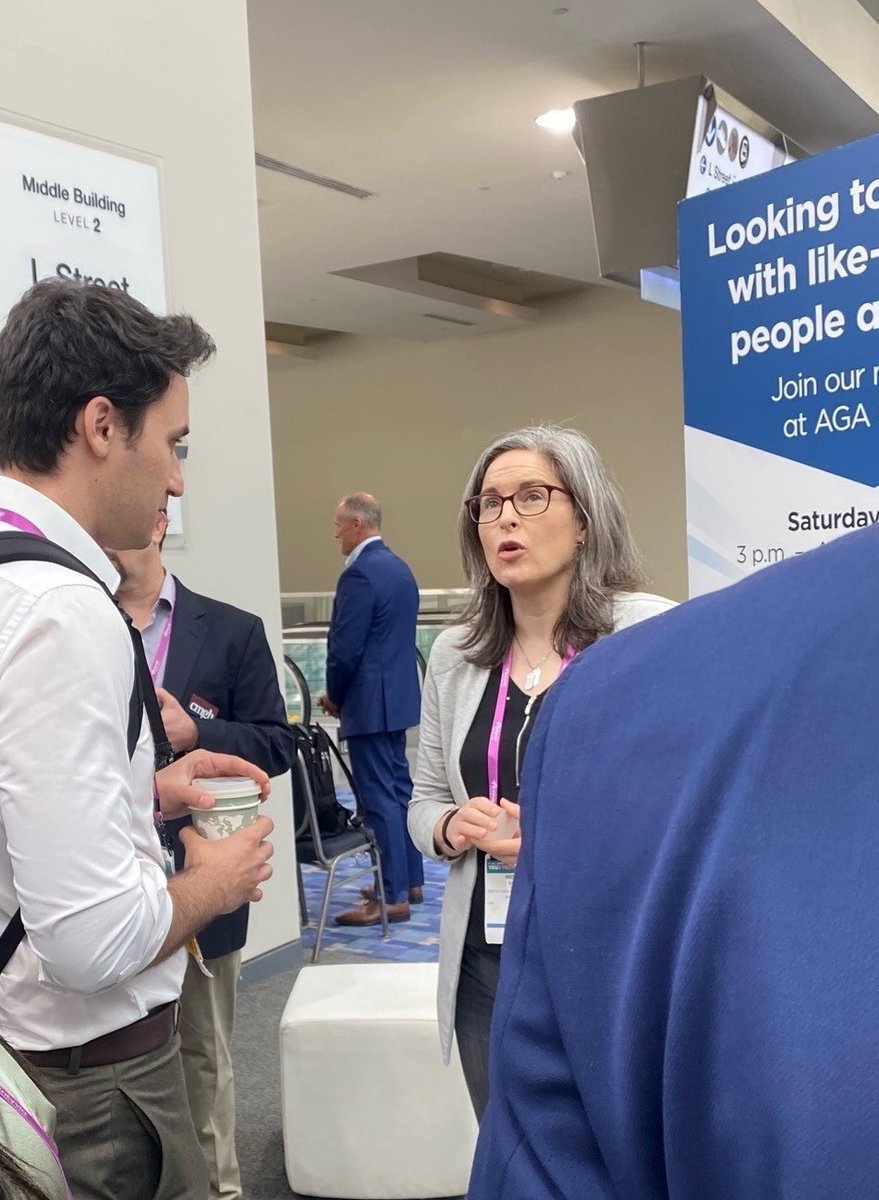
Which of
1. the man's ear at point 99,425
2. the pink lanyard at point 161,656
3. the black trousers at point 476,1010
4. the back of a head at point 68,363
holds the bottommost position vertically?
the black trousers at point 476,1010

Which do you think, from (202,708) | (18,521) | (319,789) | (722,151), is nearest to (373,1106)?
(202,708)

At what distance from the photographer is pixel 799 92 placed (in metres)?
6.13

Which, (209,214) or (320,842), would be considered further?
(320,842)

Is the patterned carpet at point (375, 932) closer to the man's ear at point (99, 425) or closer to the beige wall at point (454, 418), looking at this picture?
the man's ear at point (99, 425)

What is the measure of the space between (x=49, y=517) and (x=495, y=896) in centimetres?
104

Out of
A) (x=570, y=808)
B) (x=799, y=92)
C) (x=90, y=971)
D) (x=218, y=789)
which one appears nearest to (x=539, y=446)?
(x=218, y=789)

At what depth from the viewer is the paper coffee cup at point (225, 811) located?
1.68 metres

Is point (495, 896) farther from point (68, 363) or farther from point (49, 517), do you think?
point (68, 363)

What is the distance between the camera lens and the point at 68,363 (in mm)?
1455

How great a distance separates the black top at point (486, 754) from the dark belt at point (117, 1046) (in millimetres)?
644

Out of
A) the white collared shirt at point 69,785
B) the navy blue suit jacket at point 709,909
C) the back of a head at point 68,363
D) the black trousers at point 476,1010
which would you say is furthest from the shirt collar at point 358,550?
the navy blue suit jacket at point 709,909

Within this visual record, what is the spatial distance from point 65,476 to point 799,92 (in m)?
5.95

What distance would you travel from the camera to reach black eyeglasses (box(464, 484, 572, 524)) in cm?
219

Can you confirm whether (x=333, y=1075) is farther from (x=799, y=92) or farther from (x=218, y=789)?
(x=799, y=92)
